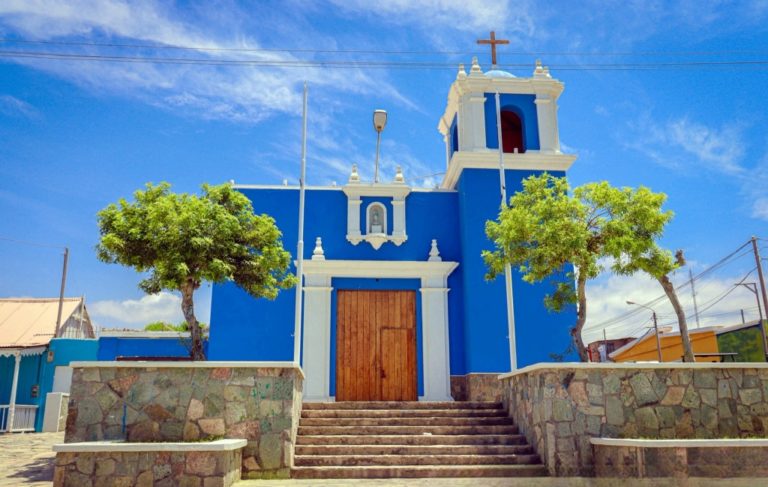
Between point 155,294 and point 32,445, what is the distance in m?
5.41

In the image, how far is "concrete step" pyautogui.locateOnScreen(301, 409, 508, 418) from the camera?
1161cm

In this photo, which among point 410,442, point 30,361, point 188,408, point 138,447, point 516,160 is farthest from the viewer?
point 30,361

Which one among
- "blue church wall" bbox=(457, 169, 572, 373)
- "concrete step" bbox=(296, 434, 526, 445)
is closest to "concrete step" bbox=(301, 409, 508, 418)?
"concrete step" bbox=(296, 434, 526, 445)

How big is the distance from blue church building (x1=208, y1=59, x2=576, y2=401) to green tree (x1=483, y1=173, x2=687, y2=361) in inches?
147

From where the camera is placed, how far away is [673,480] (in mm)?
8281

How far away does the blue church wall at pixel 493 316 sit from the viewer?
14.7m

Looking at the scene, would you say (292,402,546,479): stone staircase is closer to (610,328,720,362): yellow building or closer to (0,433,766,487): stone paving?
(0,433,766,487): stone paving

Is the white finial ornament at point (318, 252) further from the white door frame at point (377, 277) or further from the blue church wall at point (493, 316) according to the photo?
the blue church wall at point (493, 316)

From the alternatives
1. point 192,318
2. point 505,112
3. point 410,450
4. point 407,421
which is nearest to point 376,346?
point 407,421

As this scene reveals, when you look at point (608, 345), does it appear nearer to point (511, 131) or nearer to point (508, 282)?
point (511, 131)

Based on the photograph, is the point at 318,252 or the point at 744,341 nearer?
the point at 318,252

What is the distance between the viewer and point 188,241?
10.7 m

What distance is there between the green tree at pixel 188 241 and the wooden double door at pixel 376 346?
3626 millimetres

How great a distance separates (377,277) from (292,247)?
2.20m
